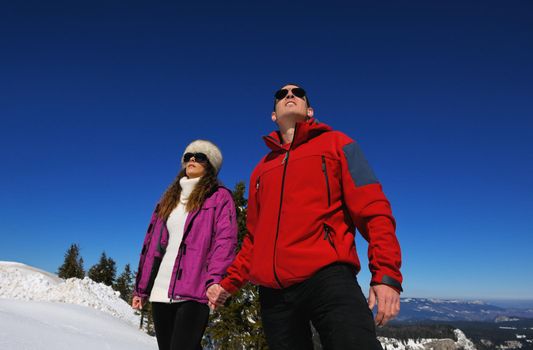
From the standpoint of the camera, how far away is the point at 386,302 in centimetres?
229

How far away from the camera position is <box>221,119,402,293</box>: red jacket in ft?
8.28

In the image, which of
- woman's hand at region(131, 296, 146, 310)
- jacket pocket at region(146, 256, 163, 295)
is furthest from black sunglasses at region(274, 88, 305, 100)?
woman's hand at region(131, 296, 146, 310)

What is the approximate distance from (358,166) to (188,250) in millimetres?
2157

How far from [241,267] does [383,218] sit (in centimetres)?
157

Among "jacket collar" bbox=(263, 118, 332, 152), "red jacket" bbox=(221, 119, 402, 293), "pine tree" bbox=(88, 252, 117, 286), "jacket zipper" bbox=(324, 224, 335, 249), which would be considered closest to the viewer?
"red jacket" bbox=(221, 119, 402, 293)

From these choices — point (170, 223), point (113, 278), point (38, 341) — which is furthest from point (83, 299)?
point (113, 278)

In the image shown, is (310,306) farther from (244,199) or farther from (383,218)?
(244,199)

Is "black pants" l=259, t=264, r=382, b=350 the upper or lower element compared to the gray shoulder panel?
lower

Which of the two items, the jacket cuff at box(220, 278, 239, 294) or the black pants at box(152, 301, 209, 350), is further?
the black pants at box(152, 301, 209, 350)

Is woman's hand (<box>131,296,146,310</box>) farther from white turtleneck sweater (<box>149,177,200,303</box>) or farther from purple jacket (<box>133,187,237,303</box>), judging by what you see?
white turtleneck sweater (<box>149,177,200,303</box>)

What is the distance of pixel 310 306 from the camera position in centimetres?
260

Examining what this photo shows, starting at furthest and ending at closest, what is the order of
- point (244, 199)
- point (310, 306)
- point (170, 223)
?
point (244, 199), point (170, 223), point (310, 306)

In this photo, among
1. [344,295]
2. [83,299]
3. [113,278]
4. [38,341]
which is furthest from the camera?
[113,278]

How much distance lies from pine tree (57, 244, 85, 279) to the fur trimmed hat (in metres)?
72.1
